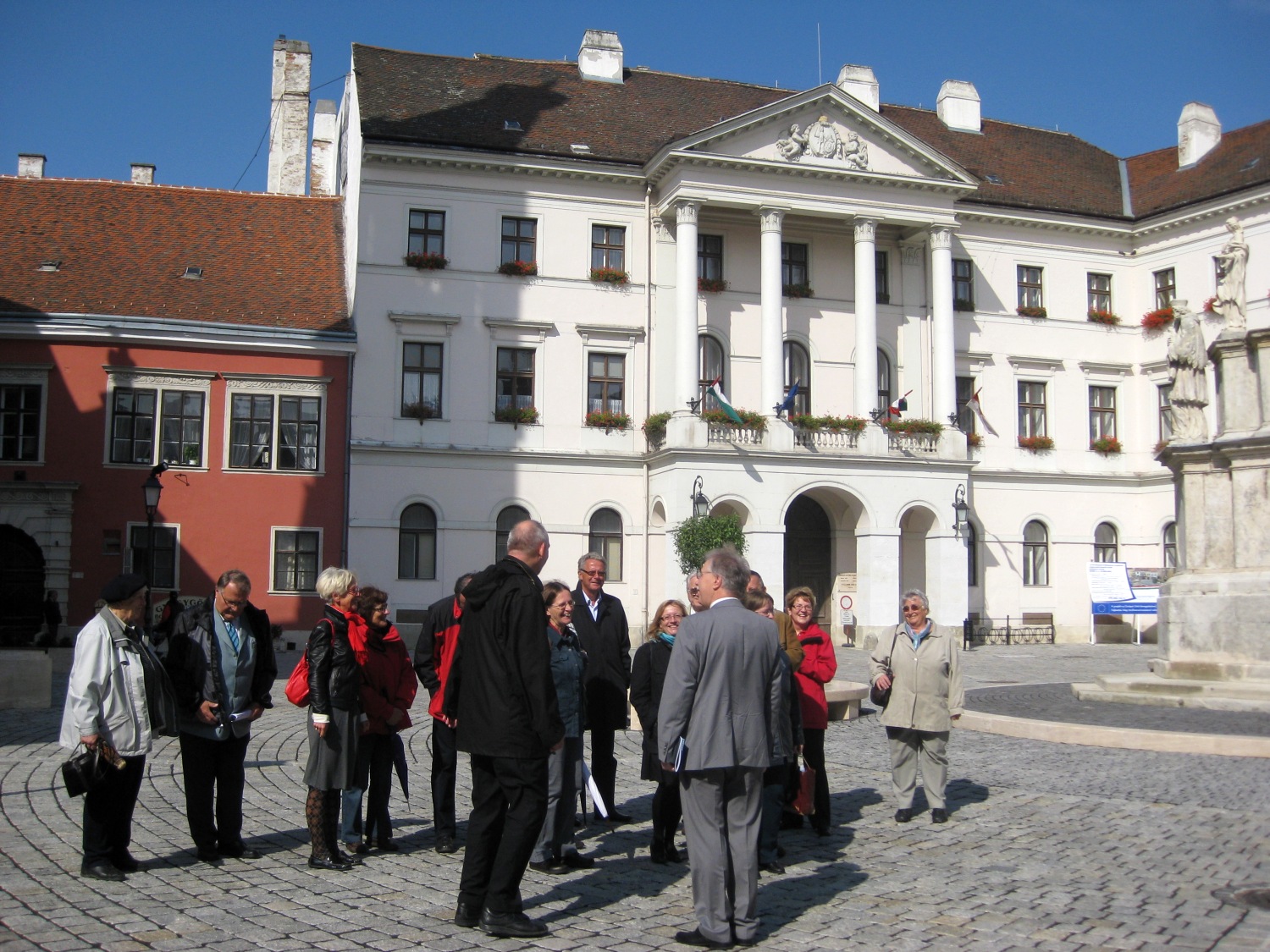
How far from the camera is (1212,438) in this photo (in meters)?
15.6

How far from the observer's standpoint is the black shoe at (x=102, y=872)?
7242mm

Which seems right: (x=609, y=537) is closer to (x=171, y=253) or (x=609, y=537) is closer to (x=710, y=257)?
(x=710, y=257)

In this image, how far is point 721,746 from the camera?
245 inches

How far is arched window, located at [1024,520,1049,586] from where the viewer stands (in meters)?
36.7

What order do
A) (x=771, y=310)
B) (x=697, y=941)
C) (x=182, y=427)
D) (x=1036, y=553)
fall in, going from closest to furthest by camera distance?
(x=697, y=941)
(x=182, y=427)
(x=771, y=310)
(x=1036, y=553)

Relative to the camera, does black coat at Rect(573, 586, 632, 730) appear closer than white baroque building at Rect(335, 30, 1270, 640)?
Yes

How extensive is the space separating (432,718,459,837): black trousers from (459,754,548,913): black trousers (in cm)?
189

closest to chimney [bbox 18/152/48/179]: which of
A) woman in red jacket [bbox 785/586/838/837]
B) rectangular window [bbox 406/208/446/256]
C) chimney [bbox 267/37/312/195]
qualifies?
chimney [bbox 267/37/312/195]

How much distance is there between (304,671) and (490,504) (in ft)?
79.3

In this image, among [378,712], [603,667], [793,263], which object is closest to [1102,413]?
[793,263]

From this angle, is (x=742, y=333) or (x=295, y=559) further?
(x=742, y=333)

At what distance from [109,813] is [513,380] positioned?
25623 millimetres

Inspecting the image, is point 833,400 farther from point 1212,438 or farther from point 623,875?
point 623,875

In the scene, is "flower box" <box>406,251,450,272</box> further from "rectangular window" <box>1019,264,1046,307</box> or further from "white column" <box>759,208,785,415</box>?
"rectangular window" <box>1019,264,1046,307</box>
